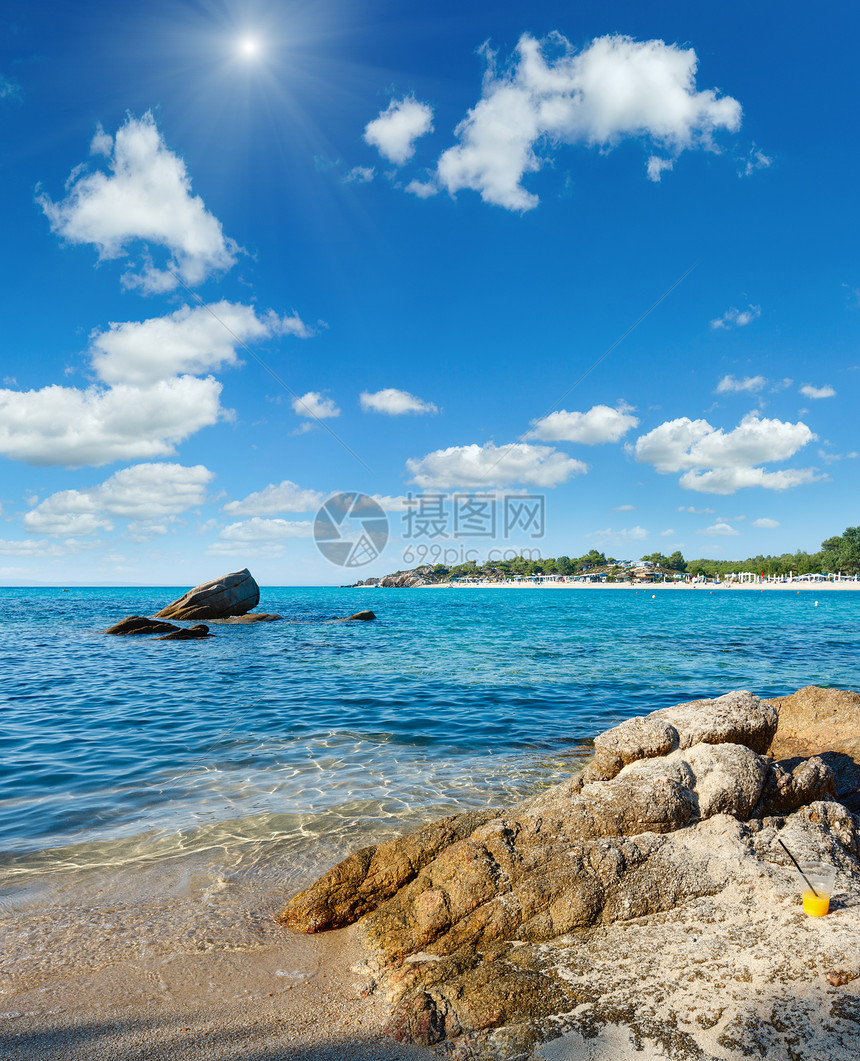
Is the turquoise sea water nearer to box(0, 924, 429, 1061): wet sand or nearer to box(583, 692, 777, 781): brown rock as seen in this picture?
box(0, 924, 429, 1061): wet sand

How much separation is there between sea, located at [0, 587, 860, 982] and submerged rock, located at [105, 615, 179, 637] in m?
7.85

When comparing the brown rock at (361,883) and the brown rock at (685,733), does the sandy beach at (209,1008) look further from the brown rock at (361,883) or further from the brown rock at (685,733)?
the brown rock at (685,733)

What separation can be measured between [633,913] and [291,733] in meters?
9.60

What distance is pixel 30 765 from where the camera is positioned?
1034 centimetres

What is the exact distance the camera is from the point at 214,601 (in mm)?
45812

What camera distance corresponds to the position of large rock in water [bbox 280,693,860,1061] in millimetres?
3330

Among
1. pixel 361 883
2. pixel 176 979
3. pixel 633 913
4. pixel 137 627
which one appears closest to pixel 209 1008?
pixel 176 979

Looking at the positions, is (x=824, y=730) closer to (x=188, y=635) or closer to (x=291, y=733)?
(x=291, y=733)

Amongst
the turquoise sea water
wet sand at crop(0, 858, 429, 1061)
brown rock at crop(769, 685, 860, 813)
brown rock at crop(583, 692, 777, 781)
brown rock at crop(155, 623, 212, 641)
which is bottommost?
brown rock at crop(155, 623, 212, 641)

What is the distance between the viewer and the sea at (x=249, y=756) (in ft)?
19.1

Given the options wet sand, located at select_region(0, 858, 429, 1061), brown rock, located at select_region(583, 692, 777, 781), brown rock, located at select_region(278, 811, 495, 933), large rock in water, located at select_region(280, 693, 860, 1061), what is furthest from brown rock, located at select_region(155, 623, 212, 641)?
brown rock, located at select_region(583, 692, 777, 781)

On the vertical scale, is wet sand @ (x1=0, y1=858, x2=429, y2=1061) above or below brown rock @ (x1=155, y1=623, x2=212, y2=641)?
above

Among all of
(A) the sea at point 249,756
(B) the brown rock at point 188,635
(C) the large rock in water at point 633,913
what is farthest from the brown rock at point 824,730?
(B) the brown rock at point 188,635

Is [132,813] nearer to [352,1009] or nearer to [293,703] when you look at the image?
[352,1009]
